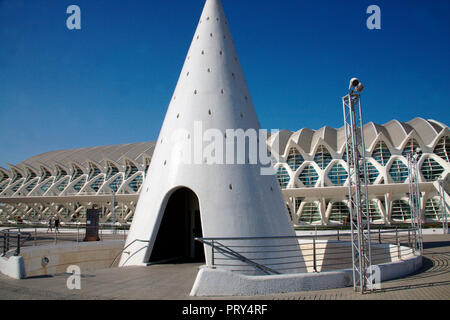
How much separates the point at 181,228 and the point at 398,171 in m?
37.5

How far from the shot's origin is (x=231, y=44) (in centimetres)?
1257

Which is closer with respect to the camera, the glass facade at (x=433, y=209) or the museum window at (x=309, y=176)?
the glass facade at (x=433, y=209)

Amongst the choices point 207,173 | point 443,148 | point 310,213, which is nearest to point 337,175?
point 310,213

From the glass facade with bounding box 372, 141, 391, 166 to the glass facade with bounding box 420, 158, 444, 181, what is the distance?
4.51 meters

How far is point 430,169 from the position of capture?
39.7 metres

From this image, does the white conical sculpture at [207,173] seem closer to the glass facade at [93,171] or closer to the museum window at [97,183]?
the museum window at [97,183]

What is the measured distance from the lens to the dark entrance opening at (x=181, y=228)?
1241cm

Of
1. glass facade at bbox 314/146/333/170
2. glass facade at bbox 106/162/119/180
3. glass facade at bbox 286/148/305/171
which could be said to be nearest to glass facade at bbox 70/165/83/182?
glass facade at bbox 106/162/119/180

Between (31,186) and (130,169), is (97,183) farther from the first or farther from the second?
(31,186)

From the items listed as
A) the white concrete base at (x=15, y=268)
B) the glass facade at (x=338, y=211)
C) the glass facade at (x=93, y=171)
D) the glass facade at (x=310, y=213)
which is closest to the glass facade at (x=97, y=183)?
the glass facade at (x=93, y=171)

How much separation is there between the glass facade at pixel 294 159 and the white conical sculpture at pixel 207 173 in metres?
36.7

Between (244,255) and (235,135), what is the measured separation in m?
3.84

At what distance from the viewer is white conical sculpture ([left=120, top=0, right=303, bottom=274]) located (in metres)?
9.58
